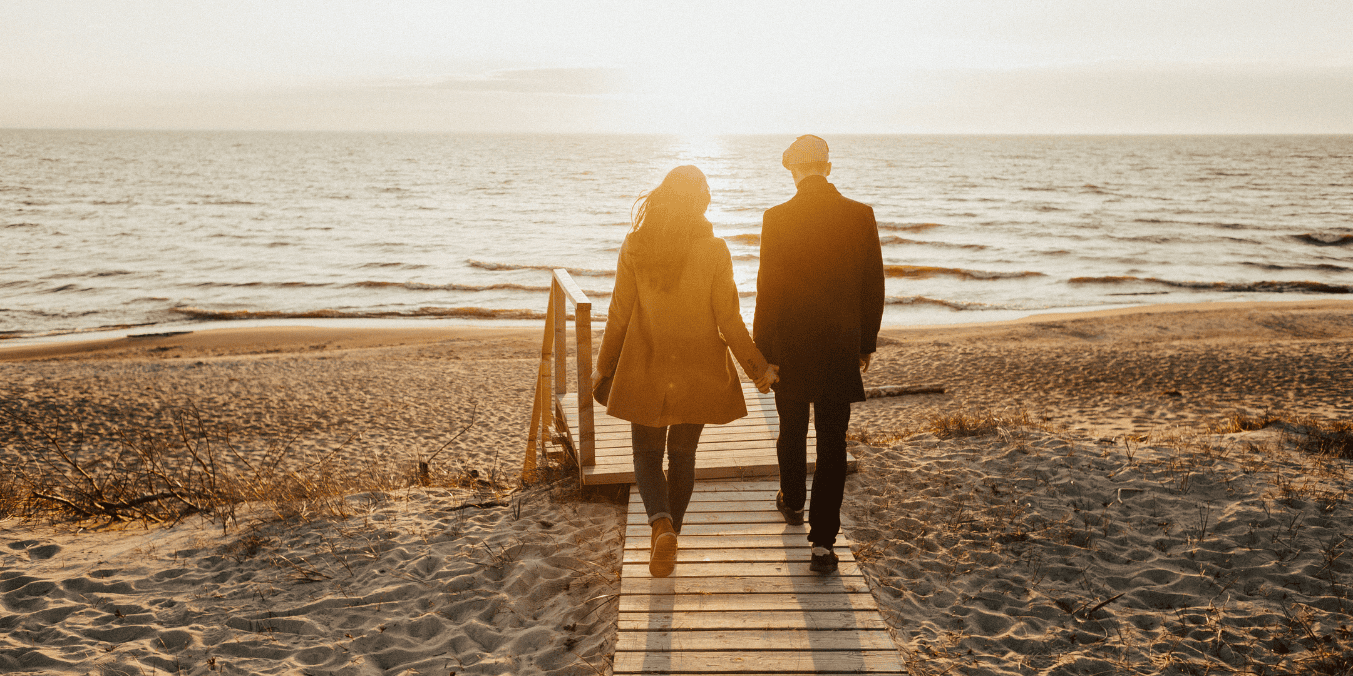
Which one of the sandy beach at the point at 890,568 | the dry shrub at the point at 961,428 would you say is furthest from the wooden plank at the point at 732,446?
the dry shrub at the point at 961,428

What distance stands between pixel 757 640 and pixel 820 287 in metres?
1.42

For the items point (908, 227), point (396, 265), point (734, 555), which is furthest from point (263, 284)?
point (908, 227)

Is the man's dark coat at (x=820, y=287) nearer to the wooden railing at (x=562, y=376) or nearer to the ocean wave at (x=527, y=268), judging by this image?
the wooden railing at (x=562, y=376)

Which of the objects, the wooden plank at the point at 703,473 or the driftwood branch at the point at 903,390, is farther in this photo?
the driftwood branch at the point at 903,390

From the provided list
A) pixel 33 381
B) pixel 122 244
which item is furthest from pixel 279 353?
pixel 122 244

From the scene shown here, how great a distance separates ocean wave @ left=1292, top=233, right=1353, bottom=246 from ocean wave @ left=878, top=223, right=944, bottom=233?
12632 millimetres

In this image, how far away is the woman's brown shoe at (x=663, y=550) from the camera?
3.40 m

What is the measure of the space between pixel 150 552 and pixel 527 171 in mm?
67014

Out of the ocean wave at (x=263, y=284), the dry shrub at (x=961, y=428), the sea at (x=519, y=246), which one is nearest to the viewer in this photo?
the dry shrub at (x=961, y=428)

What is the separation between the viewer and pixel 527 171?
6844 cm

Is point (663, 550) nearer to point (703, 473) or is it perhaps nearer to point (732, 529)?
point (732, 529)

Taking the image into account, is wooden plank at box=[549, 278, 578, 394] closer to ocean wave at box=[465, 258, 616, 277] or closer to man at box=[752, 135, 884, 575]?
man at box=[752, 135, 884, 575]

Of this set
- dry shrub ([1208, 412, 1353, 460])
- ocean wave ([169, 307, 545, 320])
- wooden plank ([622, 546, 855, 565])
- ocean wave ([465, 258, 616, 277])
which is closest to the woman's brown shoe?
wooden plank ([622, 546, 855, 565])

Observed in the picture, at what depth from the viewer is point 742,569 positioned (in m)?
3.50
